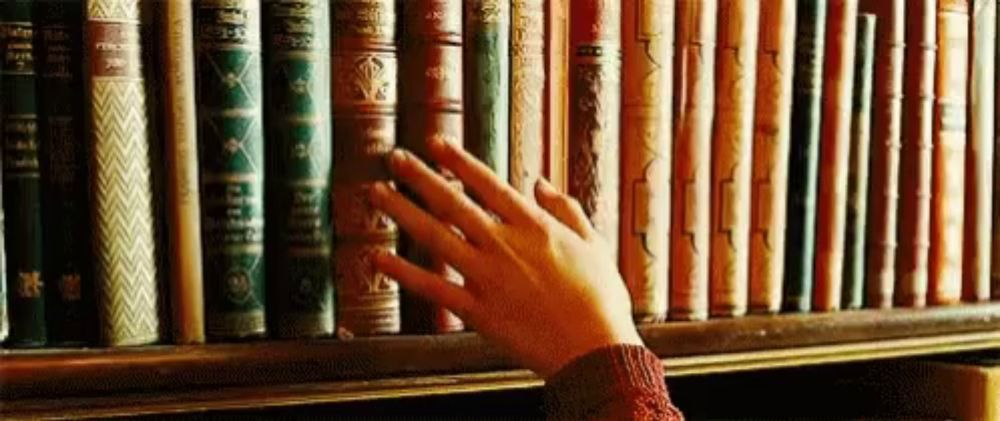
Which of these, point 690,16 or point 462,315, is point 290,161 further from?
point 690,16

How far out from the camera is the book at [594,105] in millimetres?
700

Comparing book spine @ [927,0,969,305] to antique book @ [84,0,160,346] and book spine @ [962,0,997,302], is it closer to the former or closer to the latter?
book spine @ [962,0,997,302]

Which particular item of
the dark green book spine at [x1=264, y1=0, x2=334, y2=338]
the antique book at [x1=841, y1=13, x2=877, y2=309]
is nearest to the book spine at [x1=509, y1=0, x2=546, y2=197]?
the dark green book spine at [x1=264, y1=0, x2=334, y2=338]

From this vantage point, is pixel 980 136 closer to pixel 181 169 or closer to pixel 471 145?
pixel 471 145

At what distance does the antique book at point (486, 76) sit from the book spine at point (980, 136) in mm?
359

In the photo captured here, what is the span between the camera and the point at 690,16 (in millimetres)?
729

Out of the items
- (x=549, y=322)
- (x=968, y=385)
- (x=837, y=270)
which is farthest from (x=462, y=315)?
(x=968, y=385)

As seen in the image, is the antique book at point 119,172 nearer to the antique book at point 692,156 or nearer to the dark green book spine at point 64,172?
the dark green book spine at point 64,172

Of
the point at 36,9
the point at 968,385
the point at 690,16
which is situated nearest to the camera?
the point at 36,9

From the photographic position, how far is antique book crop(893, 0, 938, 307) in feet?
2.65

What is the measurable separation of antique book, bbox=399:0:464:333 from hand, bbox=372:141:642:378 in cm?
1

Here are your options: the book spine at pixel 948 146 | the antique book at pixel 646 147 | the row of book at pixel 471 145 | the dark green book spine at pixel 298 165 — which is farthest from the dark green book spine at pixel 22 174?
the book spine at pixel 948 146

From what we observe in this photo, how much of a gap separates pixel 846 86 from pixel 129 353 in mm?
471

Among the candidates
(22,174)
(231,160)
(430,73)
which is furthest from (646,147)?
(22,174)
